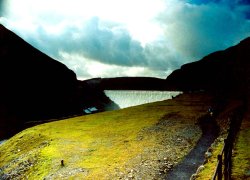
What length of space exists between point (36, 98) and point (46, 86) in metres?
8.51

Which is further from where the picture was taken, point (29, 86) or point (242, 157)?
point (29, 86)

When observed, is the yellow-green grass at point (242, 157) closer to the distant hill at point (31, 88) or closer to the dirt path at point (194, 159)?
the dirt path at point (194, 159)

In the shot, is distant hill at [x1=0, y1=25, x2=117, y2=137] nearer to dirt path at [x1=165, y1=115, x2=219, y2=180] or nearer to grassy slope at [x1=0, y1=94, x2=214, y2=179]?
grassy slope at [x1=0, y1=94, x2=214, y2=179]

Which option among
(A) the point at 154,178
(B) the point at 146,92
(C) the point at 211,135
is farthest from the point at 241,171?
(B) the point at 146,92

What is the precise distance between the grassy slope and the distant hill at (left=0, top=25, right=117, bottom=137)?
37.0 metres

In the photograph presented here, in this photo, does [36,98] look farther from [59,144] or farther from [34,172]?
[34,172]

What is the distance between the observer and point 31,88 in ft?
316

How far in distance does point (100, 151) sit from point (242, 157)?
14819 mm

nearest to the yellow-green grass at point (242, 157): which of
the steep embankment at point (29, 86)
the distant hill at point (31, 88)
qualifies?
the distant hill at point (31, 88)

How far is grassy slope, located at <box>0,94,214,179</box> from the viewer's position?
2502 cm

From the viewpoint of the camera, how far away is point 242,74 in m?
141

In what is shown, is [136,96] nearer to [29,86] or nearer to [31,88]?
[31,88]

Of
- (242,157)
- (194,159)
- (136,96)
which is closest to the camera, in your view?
(242,157)

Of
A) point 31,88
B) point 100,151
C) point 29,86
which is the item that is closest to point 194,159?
point 100,151
